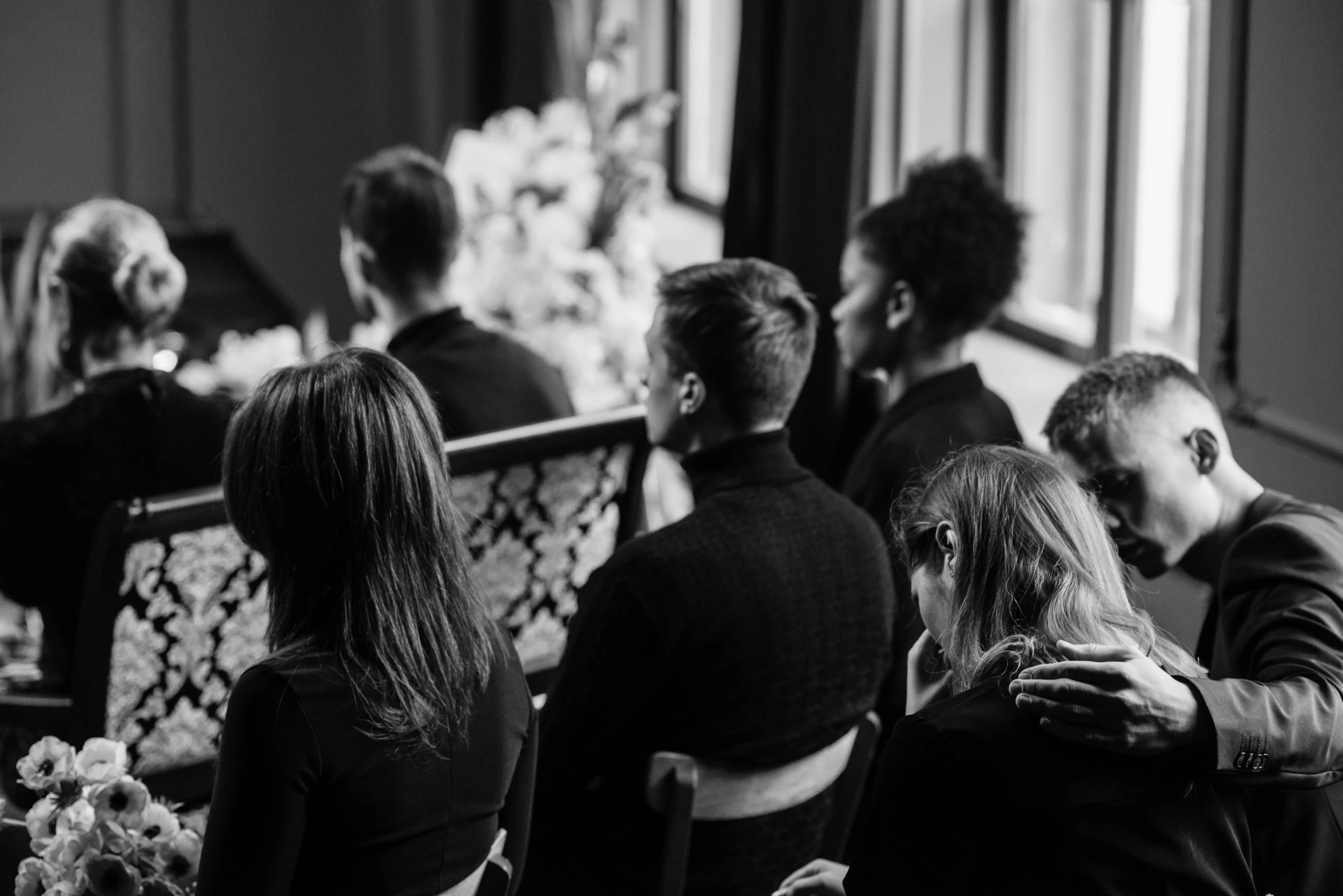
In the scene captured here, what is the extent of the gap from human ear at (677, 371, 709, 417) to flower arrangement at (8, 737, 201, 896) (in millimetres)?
810

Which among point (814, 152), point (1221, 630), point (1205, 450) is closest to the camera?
point (1221, 630)

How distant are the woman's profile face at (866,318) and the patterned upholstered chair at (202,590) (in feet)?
1.41

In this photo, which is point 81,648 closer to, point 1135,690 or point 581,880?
point 581,880

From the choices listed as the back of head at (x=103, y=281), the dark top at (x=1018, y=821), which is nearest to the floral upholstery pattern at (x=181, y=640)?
the back of head at (x=103, y=281)

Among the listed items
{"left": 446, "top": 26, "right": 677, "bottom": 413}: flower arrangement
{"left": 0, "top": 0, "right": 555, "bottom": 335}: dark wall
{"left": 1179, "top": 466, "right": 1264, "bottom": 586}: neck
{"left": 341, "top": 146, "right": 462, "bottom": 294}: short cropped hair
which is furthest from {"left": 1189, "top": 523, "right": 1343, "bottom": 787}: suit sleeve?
{"left": 0, "top": 0, "right": 555, "bottom": 335}: dark wall

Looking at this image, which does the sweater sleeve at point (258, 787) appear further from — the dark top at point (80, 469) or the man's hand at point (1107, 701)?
the dark top at point (80, 469)

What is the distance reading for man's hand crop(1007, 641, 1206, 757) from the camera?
1307 mm

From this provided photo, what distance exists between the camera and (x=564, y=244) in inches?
152

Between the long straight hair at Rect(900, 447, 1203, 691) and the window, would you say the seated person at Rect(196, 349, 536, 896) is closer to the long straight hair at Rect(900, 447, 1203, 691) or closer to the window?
the long straight hair at Rect(900, 447, 1203, 691)

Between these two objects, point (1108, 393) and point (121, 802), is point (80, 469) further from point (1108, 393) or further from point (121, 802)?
point (1108, 393)

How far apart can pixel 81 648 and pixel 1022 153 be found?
2651 mm

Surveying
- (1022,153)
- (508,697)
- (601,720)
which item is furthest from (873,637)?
(1022,153)

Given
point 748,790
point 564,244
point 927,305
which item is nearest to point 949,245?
point 927,305

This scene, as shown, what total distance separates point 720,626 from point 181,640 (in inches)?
28.0
